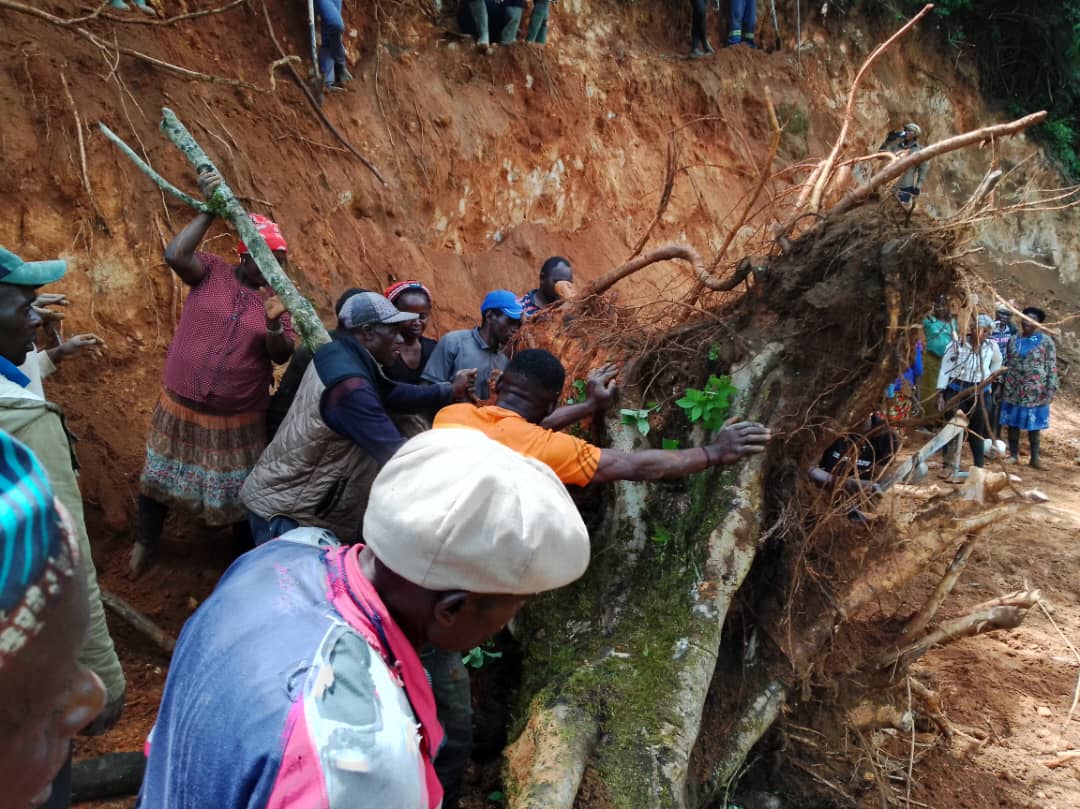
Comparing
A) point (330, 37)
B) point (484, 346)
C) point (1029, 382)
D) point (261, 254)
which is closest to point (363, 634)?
point (261, 254)

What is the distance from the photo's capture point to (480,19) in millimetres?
8297

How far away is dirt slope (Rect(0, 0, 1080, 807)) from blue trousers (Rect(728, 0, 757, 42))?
251 millimetres

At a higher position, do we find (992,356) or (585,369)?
(585,369)

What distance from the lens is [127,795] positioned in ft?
9.61

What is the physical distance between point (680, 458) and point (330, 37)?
5901 mm

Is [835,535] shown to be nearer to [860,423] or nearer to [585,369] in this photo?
[860,423]

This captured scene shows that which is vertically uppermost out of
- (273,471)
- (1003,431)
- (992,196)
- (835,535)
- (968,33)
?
(968,33)

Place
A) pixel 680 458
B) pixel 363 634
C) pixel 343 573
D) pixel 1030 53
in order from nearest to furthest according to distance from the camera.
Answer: pixel 363 634
pixel 343 573
pixel 680 458
pixel 1030 53

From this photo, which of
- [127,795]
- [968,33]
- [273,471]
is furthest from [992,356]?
[968,33]

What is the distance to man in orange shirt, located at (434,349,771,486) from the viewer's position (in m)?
2.74

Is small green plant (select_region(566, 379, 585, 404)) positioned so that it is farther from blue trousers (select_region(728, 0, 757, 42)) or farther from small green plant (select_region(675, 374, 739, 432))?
blue trousers (select_region(728, 0, 757, 42))

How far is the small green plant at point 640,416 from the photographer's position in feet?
11.6

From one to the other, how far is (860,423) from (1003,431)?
855cm

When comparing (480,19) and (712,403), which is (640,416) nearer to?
(712,403)
